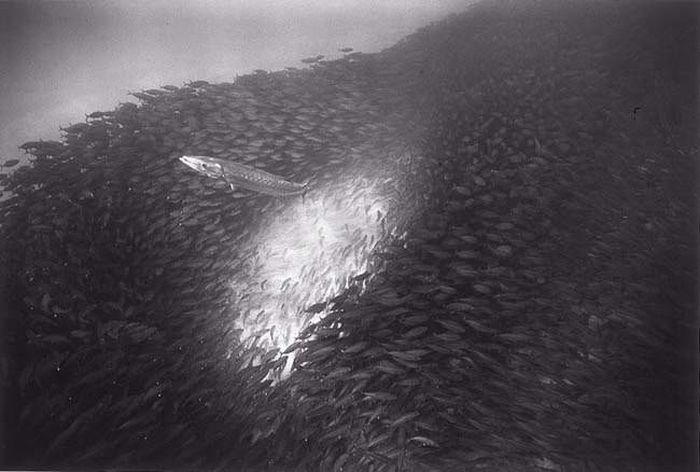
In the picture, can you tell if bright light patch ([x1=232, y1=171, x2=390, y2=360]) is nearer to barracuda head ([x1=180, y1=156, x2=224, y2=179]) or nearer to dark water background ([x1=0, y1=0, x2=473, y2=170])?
barracuda head ([x1=180, y1=156, x2=224, y2=179])

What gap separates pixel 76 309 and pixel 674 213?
4.13 metres

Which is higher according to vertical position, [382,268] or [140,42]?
[140,42]

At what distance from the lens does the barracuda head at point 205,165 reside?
2.92 meters

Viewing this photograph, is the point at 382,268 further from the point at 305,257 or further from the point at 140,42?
the point at 140,42

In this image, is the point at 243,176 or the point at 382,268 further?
the point at 243,176

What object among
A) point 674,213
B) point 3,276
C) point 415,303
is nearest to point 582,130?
point 674,213

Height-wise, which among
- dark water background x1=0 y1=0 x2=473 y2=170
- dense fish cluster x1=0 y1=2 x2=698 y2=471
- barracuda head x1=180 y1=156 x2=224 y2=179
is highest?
dark water background x1=0 y1=0 x2=473 y2=170

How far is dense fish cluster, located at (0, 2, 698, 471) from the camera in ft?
7.71

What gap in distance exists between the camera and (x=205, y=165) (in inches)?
115

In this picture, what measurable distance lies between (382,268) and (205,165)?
4.91 ft

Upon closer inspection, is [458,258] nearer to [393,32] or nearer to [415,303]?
[415,303]

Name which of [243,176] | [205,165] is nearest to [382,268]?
[243,176]

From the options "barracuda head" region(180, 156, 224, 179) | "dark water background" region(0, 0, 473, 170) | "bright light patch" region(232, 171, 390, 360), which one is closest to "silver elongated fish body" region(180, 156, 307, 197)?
"barracuda head" region(180, 156, 224, 179)

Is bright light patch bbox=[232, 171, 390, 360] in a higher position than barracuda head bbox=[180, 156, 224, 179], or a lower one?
lower
